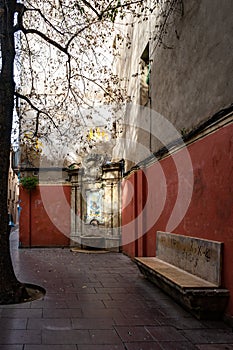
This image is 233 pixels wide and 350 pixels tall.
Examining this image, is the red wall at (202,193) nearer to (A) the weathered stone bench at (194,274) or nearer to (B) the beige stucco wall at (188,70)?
(A) the weathered stone bench at (194,274)

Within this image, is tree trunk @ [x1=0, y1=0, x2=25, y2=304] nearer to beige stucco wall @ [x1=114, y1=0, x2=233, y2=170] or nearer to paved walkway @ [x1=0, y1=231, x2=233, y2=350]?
paved walkway @ [x1=0, y1=231, x2=233, y2=350]

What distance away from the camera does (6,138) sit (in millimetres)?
6684

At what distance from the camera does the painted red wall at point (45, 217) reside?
1538 centimetres

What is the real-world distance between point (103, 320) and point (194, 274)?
1.69 meters

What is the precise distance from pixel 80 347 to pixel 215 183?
2829mm

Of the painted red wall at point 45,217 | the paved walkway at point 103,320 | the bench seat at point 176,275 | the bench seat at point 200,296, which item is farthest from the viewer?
the painted red wall at point 45,217

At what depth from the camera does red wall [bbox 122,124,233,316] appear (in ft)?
16.5

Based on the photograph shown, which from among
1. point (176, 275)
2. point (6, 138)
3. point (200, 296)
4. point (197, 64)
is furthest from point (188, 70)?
point (200, 296)

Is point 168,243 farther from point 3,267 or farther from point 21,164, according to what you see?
point 21,164

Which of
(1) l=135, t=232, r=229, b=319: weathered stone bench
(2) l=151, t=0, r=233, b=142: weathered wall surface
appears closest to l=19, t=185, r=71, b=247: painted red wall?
(2) l=151, t=0, r=233, b=142: weathered wall surface

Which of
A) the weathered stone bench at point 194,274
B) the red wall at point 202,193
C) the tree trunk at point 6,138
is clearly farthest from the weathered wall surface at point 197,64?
the tree trunk at point 6,138

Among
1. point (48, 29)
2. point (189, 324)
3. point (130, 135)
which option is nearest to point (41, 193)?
point (130, 135)

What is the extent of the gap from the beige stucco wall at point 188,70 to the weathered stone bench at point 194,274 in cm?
203

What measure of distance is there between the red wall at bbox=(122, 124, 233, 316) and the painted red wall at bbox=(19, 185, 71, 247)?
20.5ft
